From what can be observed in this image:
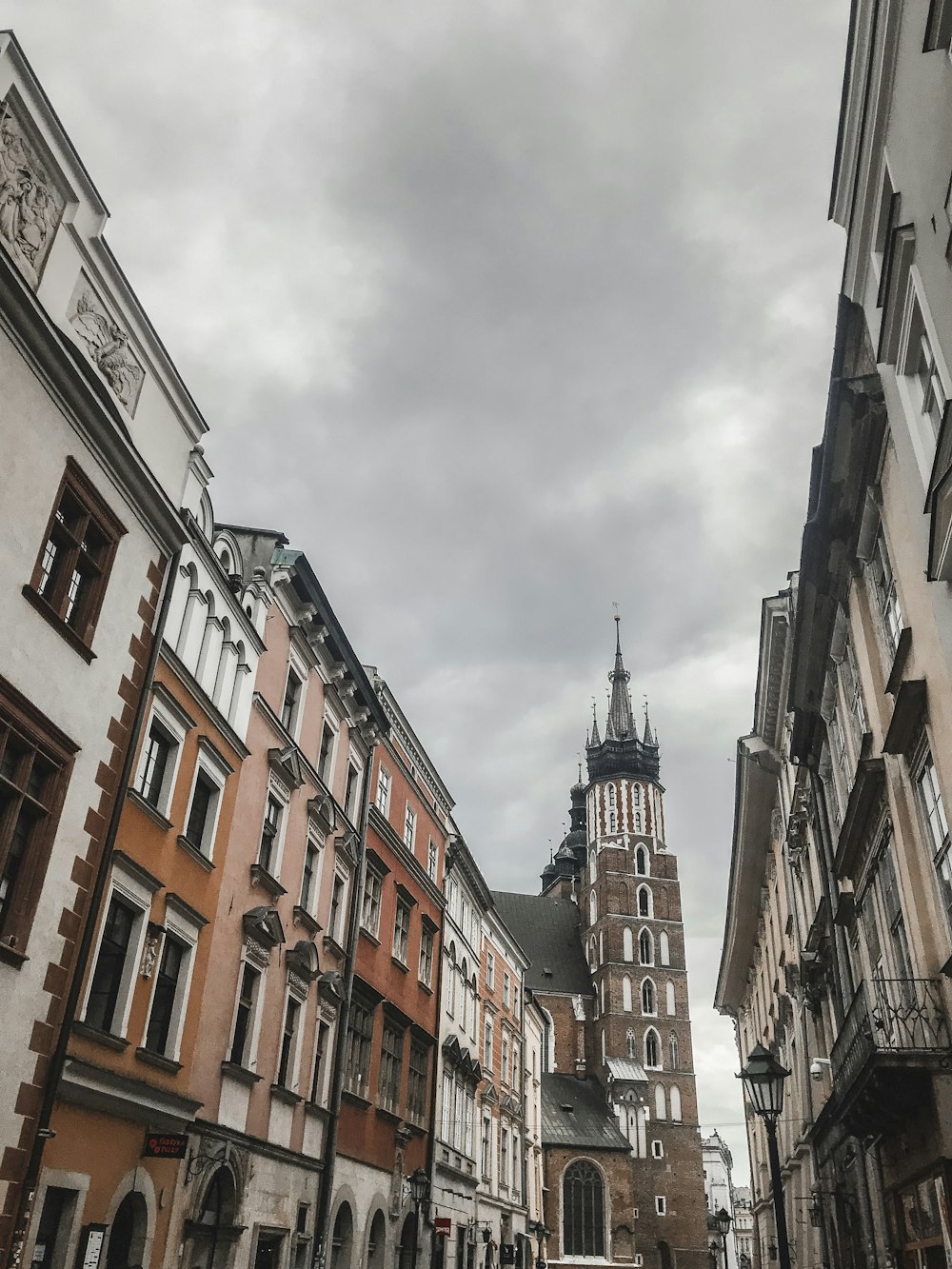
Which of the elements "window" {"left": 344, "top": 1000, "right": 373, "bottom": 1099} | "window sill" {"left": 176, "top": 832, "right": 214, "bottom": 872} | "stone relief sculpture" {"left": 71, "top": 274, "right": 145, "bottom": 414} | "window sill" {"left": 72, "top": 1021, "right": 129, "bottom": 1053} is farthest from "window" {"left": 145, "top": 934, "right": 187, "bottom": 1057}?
"stone relief sculpture" {"left": 71, "top": 274, "right": 145, "bottom": 414}

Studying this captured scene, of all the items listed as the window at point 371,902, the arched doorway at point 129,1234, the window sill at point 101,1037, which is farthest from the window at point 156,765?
the window at point 371,902

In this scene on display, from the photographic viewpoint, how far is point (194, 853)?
15.8m

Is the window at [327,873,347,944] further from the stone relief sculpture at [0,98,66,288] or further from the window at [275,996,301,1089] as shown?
the stone relief sculpture at [0,98,66,288]

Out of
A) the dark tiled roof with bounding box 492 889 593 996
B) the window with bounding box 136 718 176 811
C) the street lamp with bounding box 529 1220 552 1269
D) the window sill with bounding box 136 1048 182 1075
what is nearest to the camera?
the window sill with bounding box 136 1048 182 1075

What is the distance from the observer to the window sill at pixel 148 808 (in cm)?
1402

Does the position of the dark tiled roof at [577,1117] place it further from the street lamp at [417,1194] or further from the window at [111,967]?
the window at [111,967]

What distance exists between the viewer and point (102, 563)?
13.9 m

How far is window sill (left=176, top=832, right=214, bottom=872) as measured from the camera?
50.6 ft

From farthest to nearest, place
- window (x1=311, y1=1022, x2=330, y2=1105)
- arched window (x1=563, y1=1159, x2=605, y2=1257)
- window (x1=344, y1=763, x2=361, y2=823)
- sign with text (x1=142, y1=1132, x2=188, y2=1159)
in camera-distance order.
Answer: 1. arched window (x1=563, y1=1159, x2=605, y2=1257)
2. window (x1=344, y1=763, x2=361, y2=823)
3. window (x1=311, y1=1022, x2=330, y2=1105)
4. sign with text (x1=142, y1=1132, x2=188, y2=1159)

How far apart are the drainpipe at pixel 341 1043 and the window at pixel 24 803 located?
11.5 m

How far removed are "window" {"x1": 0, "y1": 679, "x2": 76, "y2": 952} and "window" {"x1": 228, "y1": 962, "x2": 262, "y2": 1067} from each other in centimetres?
649

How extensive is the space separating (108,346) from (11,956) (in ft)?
26.9

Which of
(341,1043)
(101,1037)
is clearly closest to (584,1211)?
(341,1043)

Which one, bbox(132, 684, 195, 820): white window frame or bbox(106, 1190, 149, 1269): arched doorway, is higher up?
bbox(132, 684, 195, 820): white window frame
